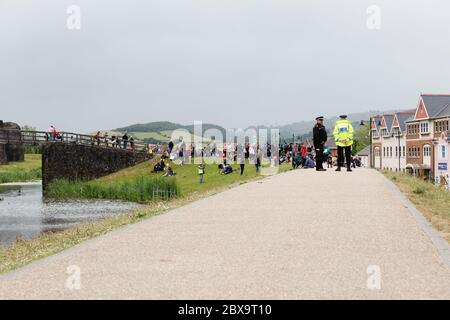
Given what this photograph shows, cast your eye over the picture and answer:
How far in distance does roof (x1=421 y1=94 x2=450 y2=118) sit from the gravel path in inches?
2413

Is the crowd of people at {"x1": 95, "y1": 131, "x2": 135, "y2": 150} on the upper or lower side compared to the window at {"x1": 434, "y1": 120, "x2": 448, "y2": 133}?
lower

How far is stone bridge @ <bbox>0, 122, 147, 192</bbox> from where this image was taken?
51.4 meters

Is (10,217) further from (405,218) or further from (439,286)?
(439,286)

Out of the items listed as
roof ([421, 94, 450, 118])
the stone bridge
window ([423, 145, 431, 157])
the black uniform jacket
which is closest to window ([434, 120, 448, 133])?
roof ([421, 94, 450, 118])

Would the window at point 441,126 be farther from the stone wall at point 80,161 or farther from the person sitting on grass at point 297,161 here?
the person sitting on grass at point 297,161

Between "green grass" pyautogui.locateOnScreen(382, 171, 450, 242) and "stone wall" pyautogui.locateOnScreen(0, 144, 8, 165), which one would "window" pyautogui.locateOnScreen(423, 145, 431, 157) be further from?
"green grass" pyautogui.locateOnScreen(382, 171, 450, 242)

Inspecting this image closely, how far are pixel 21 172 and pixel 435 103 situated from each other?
4733cm

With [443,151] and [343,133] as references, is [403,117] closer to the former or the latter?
[443,151]

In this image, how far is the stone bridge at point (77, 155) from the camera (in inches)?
2025

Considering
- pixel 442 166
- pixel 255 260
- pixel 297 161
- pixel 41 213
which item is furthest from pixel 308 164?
pixel 442 166

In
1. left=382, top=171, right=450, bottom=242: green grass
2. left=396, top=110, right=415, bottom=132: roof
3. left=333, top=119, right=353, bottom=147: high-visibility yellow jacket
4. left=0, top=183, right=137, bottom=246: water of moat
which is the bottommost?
left=0, top=183, right=137, bottom=246: water of moat

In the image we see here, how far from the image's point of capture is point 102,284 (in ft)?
22.2
